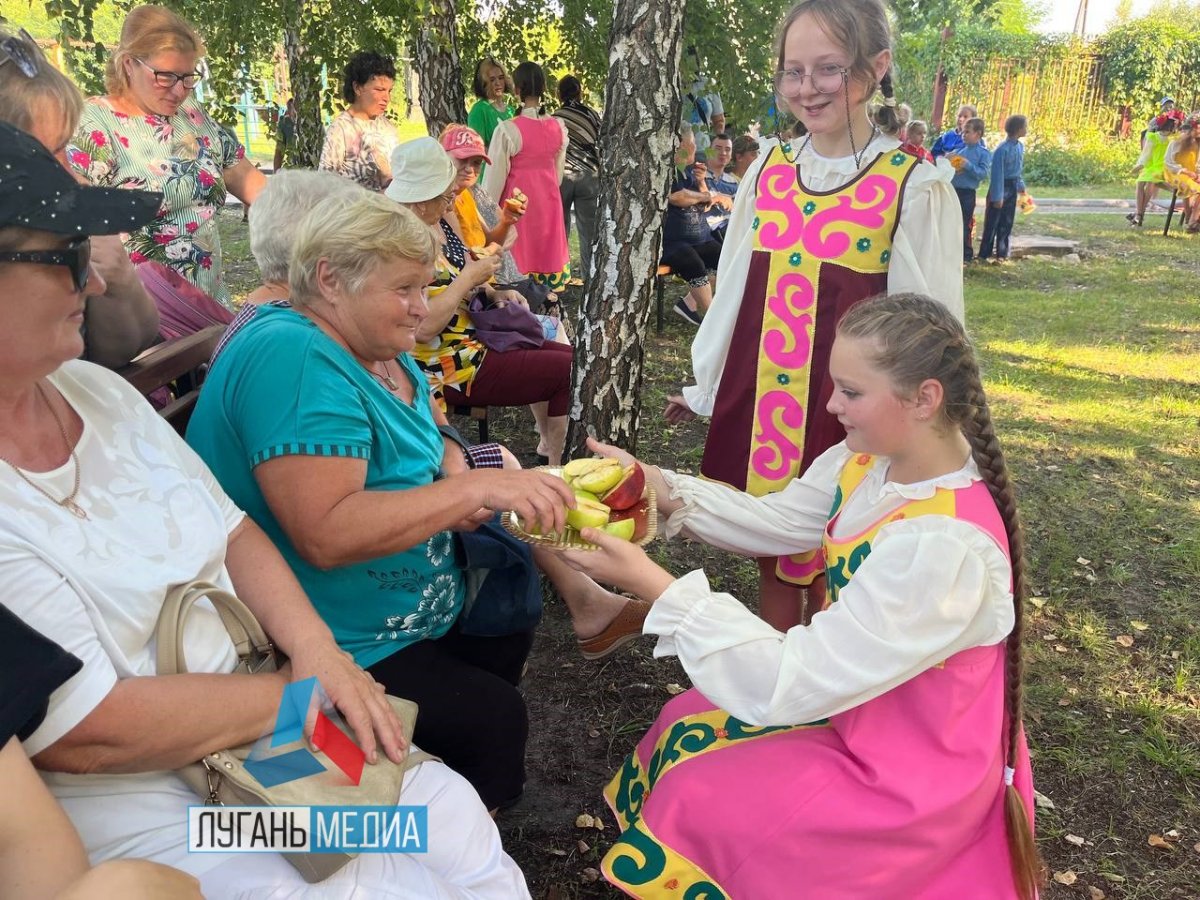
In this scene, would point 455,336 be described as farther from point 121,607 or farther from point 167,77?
point 121,607

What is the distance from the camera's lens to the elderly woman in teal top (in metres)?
1.87

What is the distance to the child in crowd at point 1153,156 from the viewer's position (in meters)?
14.1

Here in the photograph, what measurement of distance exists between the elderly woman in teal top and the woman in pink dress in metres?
5.04

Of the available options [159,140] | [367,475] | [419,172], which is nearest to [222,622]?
[367,475]

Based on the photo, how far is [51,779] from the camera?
137 cm

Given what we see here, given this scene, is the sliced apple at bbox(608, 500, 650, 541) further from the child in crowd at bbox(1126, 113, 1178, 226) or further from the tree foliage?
the tree foliage

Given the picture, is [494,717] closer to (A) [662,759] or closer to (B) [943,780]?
(A) [662,759]

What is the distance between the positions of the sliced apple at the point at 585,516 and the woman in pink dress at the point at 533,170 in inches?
206

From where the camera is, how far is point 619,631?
2.83 meters

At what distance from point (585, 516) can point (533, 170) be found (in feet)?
18.4

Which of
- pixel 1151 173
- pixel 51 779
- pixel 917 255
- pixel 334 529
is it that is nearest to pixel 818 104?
pixel 917 255

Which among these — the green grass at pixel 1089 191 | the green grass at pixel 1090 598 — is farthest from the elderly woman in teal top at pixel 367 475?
the green grass at pixel 1089 191

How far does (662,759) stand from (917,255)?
61.4 inches

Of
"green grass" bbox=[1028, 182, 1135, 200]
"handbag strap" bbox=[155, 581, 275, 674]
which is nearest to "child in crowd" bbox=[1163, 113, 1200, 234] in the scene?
"green grass" bbox=[1028, 182, 1135, 200]
